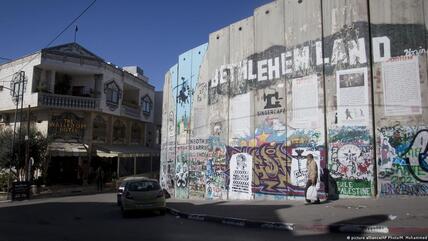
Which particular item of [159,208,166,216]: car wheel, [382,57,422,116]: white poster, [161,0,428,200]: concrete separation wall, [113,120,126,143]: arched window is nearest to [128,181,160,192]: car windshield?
[159,208,166,216]: car wheel

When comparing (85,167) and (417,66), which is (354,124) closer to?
(417,66)

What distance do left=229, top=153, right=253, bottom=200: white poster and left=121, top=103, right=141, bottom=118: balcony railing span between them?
23.4m

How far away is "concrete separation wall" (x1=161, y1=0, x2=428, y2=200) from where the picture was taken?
13961 mm

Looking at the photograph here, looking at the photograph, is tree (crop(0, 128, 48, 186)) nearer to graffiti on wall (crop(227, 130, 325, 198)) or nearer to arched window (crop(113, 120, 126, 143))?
arched window (crop(113, 120, 126, 143))

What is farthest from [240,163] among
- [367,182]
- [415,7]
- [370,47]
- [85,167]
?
[85,167]

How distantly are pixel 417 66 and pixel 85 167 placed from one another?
2885cm

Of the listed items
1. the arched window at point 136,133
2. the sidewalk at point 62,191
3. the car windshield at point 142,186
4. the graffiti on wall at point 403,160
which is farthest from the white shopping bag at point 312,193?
the arched window at point 136,133

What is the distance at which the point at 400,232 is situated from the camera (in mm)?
8961

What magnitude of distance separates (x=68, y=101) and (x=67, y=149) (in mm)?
4101

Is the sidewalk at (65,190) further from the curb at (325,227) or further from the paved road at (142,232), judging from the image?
the curb at (325,227)

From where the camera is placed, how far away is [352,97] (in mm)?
14695

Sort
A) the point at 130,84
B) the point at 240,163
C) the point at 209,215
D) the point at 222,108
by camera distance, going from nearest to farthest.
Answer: the point at 209,215, the point at 240,163, the point at 222,108, the point at 130,84

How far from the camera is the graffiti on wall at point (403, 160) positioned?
13617mm

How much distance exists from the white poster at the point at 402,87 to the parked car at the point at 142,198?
8.79 meters
